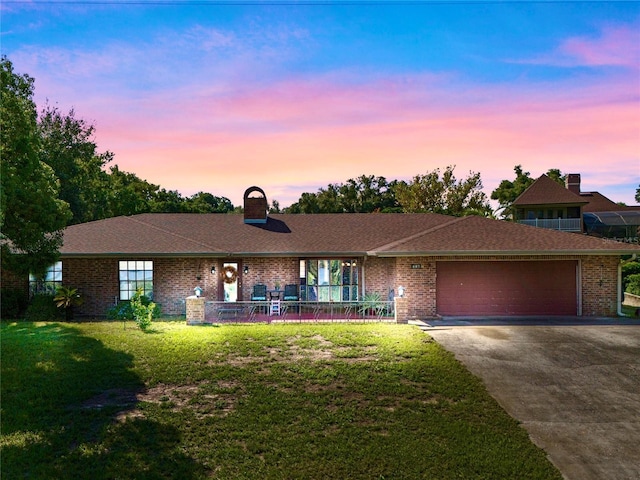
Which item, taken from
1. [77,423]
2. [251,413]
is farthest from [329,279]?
[77,423]

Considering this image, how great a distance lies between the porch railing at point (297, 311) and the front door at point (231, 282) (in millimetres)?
835

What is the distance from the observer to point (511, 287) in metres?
17.7

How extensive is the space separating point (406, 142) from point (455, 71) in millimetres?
7925

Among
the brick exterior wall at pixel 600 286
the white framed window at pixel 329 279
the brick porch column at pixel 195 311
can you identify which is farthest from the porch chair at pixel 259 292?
the brick exterior wall at pixel 600 286

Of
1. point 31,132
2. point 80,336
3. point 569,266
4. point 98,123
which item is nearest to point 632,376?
point 569,266

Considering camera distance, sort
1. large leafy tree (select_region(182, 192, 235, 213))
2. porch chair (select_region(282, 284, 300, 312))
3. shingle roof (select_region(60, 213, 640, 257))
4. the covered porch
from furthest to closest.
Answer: large leafy tree (select_region(182, 192, 235, 213))
porch chair (select_region(282, 284, 300, 312))
shingle roof (select_region(60, 213, 640, 257))
the covered porch

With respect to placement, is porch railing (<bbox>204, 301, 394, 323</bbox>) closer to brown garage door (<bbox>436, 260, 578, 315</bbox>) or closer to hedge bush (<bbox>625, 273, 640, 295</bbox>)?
brown garage door (<bbox>436, 260, 578, 315</bbox>)

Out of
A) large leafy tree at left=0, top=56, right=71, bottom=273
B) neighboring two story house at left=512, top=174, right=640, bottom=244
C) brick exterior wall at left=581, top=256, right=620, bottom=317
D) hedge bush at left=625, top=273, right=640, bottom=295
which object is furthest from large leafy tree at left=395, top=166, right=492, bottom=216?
large leafy tree at left=0, top=56, right=71, bottom=273

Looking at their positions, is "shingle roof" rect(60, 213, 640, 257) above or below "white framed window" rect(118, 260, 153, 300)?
above

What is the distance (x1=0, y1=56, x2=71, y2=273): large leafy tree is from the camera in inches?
486

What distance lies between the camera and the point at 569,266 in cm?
1769

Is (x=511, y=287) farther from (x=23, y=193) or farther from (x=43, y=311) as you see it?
(x=43, y=311)

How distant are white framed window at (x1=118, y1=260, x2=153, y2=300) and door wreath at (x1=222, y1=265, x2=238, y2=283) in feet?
9.83

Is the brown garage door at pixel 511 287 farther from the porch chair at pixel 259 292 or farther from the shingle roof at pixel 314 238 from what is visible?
the porch chair at pixel 259 292
